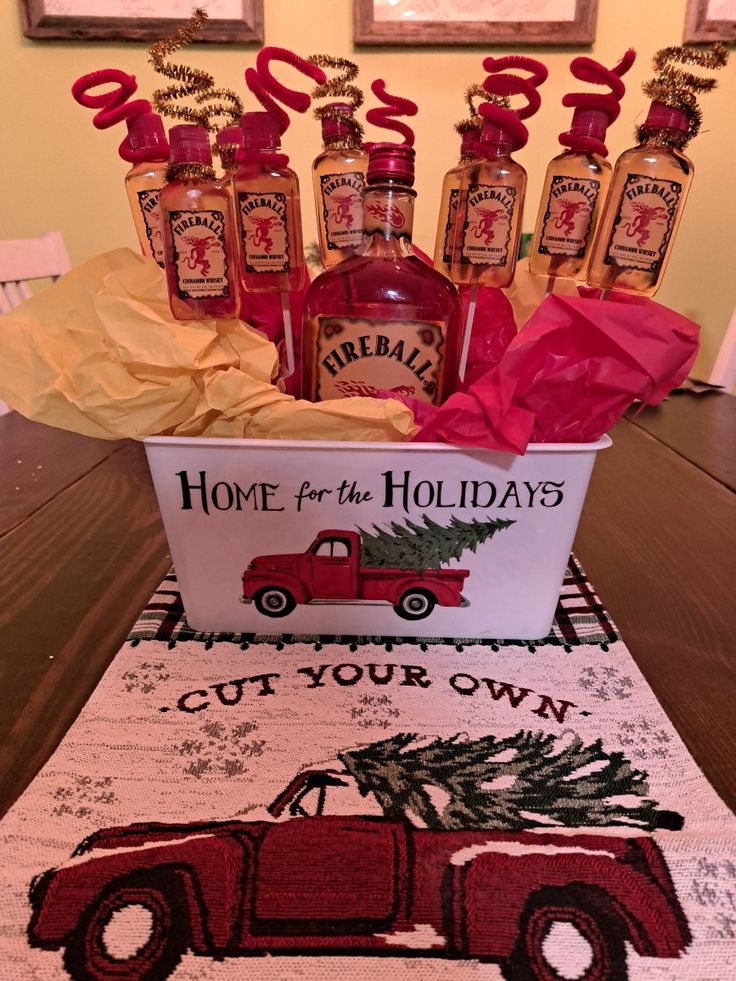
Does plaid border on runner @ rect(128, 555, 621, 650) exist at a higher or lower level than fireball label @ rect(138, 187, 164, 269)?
lower

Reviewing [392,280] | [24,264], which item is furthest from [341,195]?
[24,264]

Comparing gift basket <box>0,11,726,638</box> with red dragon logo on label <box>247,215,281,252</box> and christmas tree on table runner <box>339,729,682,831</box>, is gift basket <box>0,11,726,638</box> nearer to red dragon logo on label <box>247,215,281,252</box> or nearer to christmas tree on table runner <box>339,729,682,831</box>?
red dragon logo on label <box>247,215,281,252</box>

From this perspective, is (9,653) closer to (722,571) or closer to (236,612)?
(236,612)

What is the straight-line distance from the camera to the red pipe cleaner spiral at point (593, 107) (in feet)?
1.55

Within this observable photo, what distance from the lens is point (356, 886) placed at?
0.95 ft

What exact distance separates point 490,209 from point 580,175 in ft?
0.26

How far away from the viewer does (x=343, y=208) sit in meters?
0.55

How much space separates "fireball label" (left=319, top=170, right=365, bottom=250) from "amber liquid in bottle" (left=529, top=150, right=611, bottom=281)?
0.16 metres

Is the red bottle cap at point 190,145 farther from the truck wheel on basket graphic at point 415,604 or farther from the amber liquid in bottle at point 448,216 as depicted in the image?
the truck wheel on basket graphic at point 415,604

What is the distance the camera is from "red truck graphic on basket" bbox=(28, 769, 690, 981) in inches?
10.6

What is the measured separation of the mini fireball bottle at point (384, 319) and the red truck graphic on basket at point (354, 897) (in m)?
0.31

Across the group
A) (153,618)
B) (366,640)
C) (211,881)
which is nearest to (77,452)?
(153,618)

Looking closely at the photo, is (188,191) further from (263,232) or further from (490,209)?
(490,209)

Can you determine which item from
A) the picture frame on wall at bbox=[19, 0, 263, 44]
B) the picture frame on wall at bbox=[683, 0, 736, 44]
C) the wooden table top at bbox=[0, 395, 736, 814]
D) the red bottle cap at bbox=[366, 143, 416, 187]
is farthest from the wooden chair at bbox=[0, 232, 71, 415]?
the picture frame on wall at bbox=[683, 0, 736, 44]
